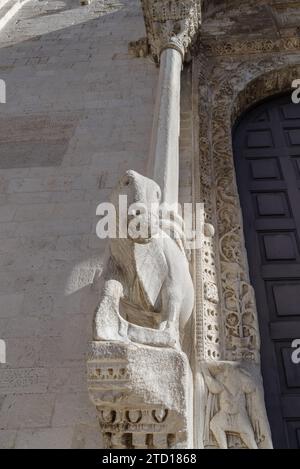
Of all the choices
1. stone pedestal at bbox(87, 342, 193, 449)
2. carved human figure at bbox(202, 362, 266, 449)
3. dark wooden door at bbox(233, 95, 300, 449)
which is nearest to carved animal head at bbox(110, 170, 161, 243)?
stone pedestal at bbox(87, 342, 193, 449)

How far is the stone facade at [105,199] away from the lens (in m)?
2.54

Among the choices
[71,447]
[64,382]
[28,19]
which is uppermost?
[28,19]

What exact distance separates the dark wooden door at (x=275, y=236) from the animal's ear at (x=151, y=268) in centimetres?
135

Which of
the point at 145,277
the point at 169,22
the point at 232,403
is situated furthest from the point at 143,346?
the point at 169,22

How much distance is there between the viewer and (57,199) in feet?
15.7

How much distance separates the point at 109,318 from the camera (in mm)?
2508

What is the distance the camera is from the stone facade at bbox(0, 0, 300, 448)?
8.34ft

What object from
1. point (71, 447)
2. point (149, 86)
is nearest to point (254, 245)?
point (71, 447)

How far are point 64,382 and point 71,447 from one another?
479 millimetres

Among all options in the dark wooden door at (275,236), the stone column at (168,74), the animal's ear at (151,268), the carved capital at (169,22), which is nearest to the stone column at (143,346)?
the animal's ear at (151,268)

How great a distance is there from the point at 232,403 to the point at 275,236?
78.9 inches

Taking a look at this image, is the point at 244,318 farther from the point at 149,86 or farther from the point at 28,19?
the point at 28,19

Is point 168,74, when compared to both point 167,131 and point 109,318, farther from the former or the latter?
point 109,318

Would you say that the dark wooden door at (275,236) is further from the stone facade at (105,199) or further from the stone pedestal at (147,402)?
the stone pedestal at (147,402)
